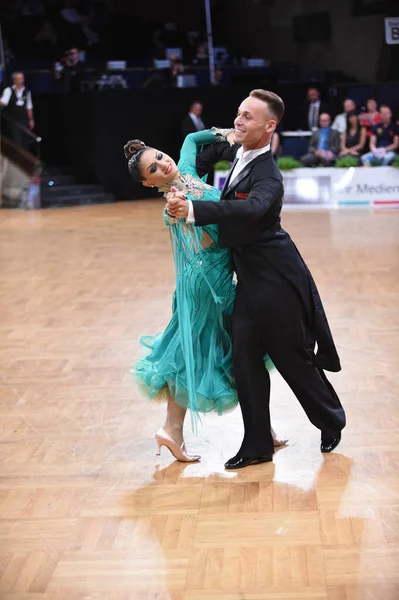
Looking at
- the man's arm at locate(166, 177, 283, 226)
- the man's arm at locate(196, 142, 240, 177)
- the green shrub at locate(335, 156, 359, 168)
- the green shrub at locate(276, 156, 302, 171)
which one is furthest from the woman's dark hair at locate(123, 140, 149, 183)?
the green shrub at locate(335, 156, 359, 168)

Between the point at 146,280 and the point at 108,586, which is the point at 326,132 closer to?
the point at 146,280

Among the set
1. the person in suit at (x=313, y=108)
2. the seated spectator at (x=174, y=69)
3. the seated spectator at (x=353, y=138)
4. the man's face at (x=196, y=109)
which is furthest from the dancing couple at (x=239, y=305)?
the seated spectator at (x=174, y=69)

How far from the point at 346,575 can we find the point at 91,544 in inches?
32.4

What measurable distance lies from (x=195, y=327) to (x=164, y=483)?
0.60m

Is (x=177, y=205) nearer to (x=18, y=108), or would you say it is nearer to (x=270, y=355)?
(x=270, y=355)

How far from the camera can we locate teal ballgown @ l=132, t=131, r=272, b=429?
11.7ft

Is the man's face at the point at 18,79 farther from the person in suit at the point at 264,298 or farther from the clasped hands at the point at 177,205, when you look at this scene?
the clasped hands at the point at 177,205

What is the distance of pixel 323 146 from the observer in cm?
1263

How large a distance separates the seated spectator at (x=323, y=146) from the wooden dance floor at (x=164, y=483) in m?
6.02

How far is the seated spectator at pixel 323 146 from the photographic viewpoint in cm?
1239

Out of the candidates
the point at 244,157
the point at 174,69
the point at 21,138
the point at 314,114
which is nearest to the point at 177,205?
the point at 244,157

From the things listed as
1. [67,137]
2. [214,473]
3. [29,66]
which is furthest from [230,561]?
[29,66]

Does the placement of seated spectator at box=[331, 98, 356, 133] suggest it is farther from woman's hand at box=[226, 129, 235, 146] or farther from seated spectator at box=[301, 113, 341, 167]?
woman's hand at box=[226, 129, 235, 146]

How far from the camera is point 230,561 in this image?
2.86 meters
